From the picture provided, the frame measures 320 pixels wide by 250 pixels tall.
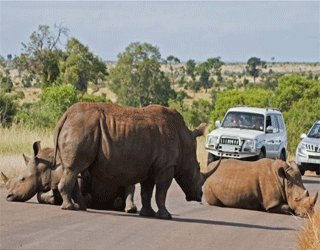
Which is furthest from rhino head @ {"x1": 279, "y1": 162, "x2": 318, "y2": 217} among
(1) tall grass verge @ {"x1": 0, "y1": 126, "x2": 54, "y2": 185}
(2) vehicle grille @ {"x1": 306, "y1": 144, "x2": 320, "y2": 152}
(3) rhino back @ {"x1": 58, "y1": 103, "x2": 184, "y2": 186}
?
(2) vehicle grille @ {"x1": 306, "y1": 144, "x2": 320, "y2": 152}

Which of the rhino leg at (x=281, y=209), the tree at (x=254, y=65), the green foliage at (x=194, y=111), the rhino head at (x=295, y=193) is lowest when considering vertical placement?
the green foliage at (x=194, y=111)

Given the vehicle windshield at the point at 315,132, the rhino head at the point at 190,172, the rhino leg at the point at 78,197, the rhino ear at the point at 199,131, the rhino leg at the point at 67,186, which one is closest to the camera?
the rhino leg at the point at 67,186

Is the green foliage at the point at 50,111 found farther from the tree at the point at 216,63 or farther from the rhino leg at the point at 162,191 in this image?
the tree at the point at 216,63

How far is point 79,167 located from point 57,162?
2.98 feet

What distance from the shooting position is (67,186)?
1269 centimetres

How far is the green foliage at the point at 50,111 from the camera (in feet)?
104

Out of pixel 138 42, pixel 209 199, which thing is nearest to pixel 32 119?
pixel 209 199

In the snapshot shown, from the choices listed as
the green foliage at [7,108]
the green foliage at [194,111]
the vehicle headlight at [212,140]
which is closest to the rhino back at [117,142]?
the vehicle headlight at [212,140]

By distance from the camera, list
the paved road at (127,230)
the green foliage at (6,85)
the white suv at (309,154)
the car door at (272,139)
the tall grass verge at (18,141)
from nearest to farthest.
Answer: the paved road at (127,230), the tall grass verge at (18,141), the car door at (272,139), the white suv at (309,154), the green foliage at (6,85)

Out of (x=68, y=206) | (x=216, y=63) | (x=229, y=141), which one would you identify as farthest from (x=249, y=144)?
(x=216, y=63)

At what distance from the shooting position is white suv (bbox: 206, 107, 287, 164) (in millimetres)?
26172

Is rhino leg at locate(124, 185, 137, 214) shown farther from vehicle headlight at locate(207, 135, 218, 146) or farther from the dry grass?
vehicle headlight at locate(207, 135, 218, 146)

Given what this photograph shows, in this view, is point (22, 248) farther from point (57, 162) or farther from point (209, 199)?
point (209, 199)

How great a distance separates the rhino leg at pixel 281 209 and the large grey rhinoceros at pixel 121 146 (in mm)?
3139
